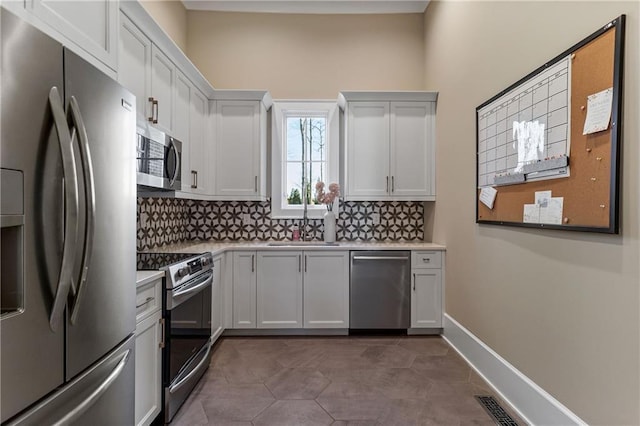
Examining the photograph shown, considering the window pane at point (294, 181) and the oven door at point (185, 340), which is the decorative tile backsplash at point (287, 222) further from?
the oven door at point (185, 340)

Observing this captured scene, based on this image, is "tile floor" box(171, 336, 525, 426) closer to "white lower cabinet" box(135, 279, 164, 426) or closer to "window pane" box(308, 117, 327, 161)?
"white lower cabinet" box(135, 279, 164, 426)

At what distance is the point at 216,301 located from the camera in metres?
3.07

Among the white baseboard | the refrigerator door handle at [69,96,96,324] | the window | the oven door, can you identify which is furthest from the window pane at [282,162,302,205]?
the refrigerator door handle at [69,96,96,324]

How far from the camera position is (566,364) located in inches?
66.9

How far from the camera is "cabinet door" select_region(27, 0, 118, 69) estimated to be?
50.1 inches

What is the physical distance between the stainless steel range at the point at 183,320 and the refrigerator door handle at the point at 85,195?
35.0 inches

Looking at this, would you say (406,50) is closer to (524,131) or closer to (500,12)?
(500,12)

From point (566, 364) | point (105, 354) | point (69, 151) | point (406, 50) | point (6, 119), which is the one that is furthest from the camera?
point (406, 50)

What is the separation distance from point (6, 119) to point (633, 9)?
7.16 ft

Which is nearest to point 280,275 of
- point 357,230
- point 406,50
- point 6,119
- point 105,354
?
point 357,230

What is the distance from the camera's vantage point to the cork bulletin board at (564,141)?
4.71 ft

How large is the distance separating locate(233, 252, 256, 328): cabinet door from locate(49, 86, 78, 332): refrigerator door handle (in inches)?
92.0

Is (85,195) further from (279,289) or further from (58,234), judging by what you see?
(279,289)

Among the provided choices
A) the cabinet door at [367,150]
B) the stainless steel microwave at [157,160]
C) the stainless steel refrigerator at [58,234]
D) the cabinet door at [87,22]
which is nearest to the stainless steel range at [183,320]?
the stainless steel microwave at [157,160]
